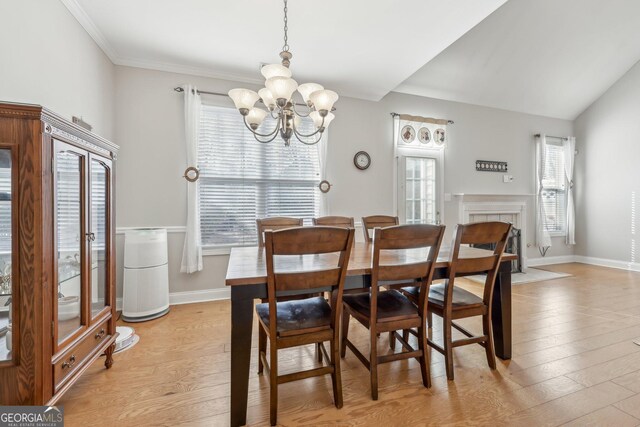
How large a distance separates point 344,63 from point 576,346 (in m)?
3.35

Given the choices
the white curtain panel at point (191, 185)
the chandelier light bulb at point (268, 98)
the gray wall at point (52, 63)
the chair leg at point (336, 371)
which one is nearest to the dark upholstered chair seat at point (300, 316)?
the chair leg at point (336, 371)

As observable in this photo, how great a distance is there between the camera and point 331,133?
147 inches

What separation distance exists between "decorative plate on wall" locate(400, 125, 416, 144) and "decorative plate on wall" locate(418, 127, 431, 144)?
0.11 m

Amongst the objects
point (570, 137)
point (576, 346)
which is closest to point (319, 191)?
point (576, 346)

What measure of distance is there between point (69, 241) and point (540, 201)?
6420 millimetres

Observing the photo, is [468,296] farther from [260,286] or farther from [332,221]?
[260,286]

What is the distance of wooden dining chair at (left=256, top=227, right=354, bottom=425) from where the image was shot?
131cm

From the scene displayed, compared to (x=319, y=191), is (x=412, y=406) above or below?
below

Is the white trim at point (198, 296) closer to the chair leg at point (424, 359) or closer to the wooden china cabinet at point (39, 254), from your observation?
the wooden china cabinet at point (39, 254)

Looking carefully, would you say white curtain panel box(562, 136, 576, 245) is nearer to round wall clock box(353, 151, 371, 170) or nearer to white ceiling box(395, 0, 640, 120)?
white ceiling box(395, 0, 640, 120)

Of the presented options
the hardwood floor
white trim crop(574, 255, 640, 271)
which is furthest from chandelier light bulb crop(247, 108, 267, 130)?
white trim crop(574, 255, 640, 271)

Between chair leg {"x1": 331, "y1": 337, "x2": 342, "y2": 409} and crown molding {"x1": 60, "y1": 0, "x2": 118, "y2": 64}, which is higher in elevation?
crown molding {"x1": 60, "y1": 0, "x2": 118, "y2": 64}

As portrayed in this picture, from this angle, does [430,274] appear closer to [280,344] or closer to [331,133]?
[280,344]

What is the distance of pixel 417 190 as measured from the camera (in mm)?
4230
